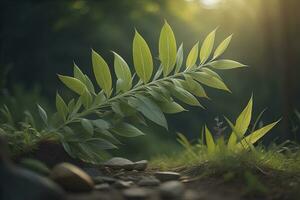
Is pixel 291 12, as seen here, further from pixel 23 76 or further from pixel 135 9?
pixel 23 76

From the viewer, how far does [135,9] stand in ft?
31.1

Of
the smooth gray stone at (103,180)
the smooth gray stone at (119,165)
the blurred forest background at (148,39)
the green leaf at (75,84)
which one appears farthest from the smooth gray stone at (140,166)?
the blurred forest background at (148,39)

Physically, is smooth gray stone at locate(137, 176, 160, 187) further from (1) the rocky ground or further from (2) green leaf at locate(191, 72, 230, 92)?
(2) green leaf at locate(191, 72, 230, 92)

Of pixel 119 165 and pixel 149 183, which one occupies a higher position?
pixel 119 165

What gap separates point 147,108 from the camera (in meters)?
2.87

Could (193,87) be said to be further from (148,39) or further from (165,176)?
(148,39)

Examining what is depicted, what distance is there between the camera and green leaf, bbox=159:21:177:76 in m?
3.00

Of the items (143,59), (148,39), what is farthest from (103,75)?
(148,39)

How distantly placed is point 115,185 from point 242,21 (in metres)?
6.64

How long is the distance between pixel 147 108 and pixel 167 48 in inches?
16.4

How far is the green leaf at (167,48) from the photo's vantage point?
3.00 m

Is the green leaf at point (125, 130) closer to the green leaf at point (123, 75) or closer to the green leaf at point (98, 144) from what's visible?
the green leaf at point (98, 144)

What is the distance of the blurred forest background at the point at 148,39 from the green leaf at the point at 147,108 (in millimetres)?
4333

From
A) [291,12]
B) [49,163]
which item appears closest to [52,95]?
[291,12]
